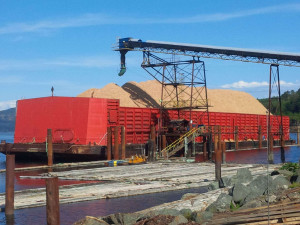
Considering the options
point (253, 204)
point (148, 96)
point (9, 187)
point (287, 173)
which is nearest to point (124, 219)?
point (253, 204)

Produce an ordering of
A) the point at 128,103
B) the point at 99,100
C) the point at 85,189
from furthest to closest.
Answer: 1. the point at 128,103
2. the point at 99,100
3. the point at 85,189

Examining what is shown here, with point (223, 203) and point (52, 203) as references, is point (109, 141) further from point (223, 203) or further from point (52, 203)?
point (52, 203)

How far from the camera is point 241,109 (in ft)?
261

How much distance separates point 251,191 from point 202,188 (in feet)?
21.2

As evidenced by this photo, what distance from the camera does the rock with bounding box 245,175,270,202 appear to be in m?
16.0

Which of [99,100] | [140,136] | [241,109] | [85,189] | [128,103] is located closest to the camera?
[85,189]

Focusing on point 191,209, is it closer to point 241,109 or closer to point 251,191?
point 251,191

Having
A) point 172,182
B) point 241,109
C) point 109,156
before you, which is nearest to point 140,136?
point 109,156

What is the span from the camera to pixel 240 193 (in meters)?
16.1

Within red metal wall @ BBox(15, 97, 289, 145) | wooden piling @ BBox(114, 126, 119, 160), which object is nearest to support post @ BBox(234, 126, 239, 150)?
red metal wall @ BBox(15, 97, 289, 145)

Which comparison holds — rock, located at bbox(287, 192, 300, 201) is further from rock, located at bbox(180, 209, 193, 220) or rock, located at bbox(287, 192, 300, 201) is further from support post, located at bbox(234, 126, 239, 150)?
support post, located at bbox(234, 126, 239, 150)

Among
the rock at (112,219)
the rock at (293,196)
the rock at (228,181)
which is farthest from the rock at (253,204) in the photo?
the rock at (228,181)

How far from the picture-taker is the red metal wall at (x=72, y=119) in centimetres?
3959

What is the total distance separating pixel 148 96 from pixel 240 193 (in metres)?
41.8
